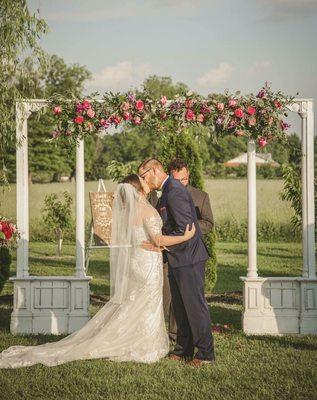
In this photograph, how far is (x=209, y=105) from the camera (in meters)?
8.09

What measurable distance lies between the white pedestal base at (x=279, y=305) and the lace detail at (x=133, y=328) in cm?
179

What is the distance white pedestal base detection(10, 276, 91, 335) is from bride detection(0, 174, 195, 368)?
4.44 ft

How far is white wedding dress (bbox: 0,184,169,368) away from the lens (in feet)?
21.2

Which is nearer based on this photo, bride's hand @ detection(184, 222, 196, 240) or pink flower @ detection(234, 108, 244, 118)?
bride's hand @ detection(184, 222, 196, 240)

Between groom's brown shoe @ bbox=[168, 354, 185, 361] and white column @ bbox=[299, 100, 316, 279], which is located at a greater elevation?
white column @ bbox=[299, 100, 316, 279]

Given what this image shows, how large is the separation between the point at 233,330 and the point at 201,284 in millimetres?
1989

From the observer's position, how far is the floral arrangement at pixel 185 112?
315 inches

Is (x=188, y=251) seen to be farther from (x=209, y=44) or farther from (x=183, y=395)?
(x=209, y=44)

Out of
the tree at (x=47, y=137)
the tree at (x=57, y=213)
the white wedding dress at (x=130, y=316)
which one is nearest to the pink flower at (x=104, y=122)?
the white wedding dress at (x=130, y=316)

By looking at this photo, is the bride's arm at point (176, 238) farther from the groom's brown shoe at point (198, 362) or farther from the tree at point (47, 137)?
the tree at point (47, 137)

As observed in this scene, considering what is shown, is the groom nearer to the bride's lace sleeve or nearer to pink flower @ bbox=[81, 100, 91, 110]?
the bride's lace sleeve

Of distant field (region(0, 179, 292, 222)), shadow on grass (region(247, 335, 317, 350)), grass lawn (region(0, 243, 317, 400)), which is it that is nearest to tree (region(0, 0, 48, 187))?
grass lawn (region(0, 243, 317, 400))

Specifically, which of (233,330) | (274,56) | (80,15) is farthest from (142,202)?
(274,56)

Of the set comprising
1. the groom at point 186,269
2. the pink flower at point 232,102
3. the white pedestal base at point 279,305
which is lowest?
the white pedestal base at point 279,305
